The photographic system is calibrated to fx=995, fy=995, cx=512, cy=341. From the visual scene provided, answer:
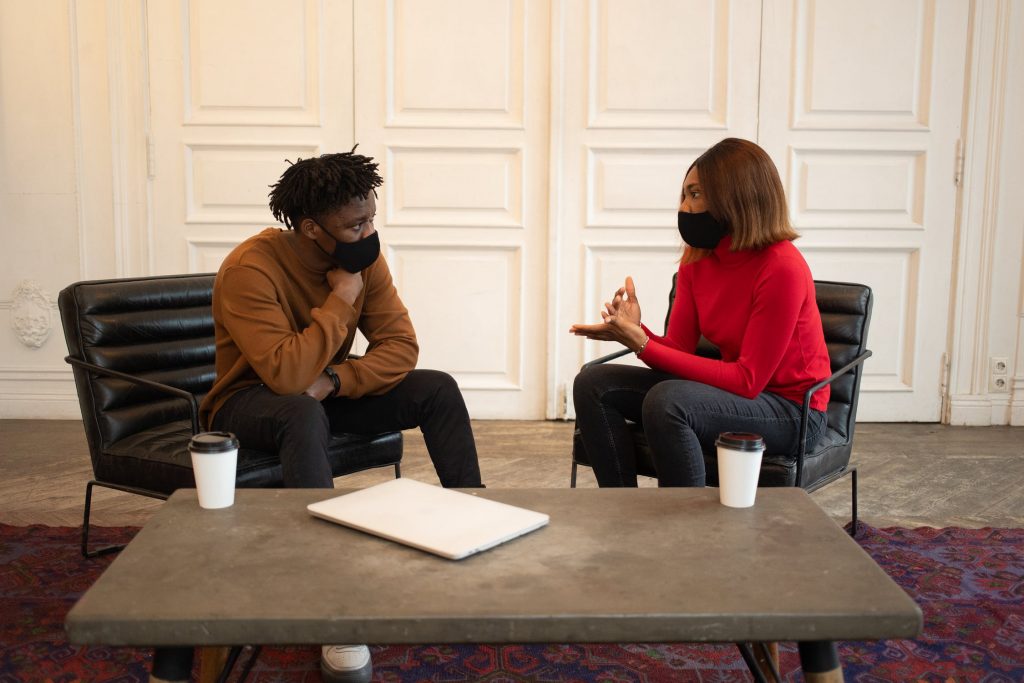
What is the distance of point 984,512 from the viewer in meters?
3.35

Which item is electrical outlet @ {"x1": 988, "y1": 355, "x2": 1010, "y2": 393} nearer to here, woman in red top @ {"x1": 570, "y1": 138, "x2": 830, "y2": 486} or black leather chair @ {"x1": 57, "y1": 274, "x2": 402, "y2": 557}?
woman in red top @ {"x1": 570, "y1": 138, "x2": 830, "y2": 486}

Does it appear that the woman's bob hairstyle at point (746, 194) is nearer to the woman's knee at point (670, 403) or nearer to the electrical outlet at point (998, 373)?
the woman's knee at point (670, 403)

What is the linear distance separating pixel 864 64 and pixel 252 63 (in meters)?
2.79

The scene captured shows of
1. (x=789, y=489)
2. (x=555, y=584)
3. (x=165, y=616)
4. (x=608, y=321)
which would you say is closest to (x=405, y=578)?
(x=555, y=584)

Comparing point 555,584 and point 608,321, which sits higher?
point 608,321

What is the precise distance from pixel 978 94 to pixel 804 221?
0.96 meters

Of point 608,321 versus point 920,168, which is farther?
point 920,168

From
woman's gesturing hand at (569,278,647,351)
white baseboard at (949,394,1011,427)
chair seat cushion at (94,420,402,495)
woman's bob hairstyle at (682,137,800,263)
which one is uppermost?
woman's bob hairstyle at (682,137,800,263)

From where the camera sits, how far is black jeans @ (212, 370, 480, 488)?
2.34 meters

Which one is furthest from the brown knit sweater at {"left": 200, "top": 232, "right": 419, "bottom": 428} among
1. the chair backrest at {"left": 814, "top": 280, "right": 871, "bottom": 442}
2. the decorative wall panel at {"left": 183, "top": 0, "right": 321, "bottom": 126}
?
the decorative wall panel at {"left": 183, "top": 0, "right": 321, "bottom": 126}

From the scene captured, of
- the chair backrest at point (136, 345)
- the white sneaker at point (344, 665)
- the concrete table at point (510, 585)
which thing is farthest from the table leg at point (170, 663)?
the chair backrest at point (136, 345)

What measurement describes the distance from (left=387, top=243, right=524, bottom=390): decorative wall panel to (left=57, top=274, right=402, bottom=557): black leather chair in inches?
71.2

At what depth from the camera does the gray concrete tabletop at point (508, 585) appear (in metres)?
1.31

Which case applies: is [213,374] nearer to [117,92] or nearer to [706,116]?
[117,92]
